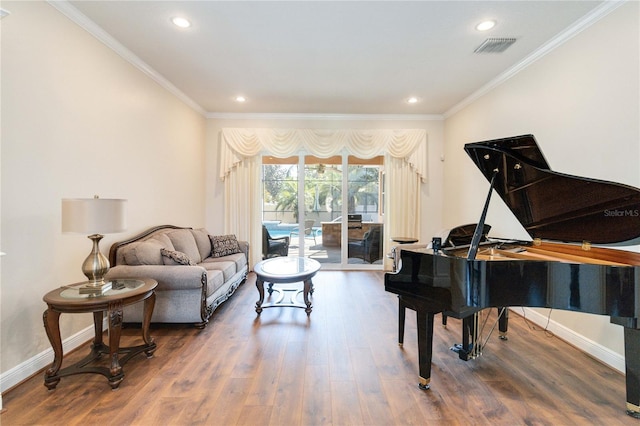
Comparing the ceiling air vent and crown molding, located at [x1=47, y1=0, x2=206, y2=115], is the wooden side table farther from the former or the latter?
the ceiling air vent

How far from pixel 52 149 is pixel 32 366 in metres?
1.74

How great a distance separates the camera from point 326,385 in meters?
2.16

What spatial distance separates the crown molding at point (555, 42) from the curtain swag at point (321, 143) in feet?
4.14

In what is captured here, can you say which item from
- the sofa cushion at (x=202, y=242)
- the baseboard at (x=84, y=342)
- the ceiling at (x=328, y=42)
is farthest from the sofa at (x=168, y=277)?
the ceiling at (x=328, y=42)

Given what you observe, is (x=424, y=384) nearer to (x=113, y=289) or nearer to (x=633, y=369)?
(x=633, y=369)

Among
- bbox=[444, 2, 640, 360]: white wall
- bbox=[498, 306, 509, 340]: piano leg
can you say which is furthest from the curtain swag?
bbox=[498, 306, 509, 340]: piano leg

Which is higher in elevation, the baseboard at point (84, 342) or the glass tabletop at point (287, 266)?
the glass tabletop at point (287, 266)

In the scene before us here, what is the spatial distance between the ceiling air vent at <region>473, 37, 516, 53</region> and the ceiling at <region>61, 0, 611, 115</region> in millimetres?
65

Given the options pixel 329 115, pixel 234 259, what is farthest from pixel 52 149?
pixel 329 115

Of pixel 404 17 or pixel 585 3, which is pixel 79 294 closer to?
pixel 404 17

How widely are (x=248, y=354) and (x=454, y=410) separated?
1.69 m

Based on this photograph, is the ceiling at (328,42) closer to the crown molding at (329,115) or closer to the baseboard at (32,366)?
the crown molding at (329,115)

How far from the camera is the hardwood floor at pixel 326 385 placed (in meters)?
1.85

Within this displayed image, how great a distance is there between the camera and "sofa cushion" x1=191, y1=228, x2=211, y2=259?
441 centimetres
